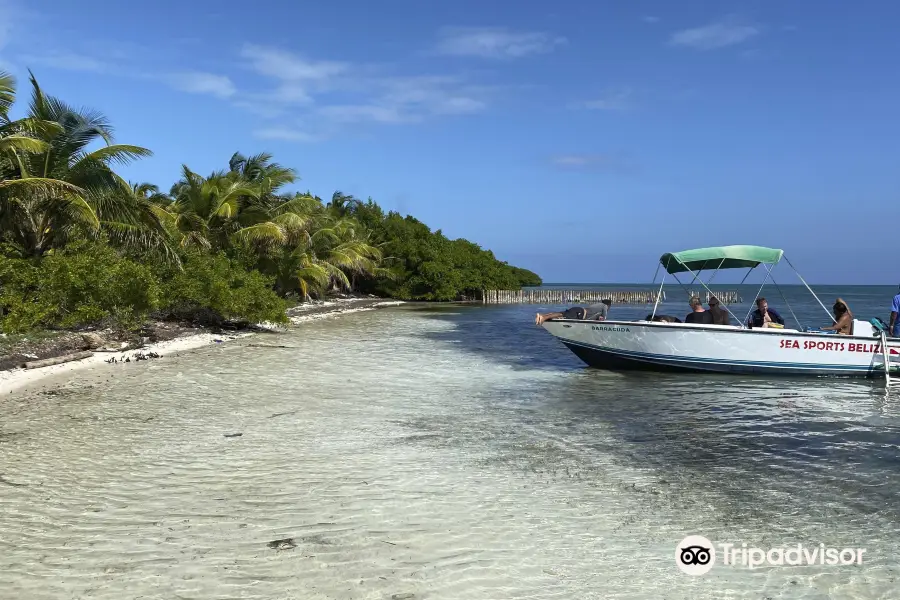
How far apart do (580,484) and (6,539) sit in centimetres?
461

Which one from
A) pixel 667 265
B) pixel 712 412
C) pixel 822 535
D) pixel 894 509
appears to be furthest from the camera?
pixel 667 265

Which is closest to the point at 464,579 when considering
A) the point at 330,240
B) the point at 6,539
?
the point at 6,539

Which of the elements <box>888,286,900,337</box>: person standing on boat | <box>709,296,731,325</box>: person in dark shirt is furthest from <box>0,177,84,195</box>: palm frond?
<box>888,286,900,337</box>: person standing on boat

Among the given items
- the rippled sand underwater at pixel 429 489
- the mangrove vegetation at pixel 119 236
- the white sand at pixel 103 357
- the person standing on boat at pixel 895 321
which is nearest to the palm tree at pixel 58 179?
the mangrove vegetation at pixel 119 236

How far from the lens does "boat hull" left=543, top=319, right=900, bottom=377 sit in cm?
1283

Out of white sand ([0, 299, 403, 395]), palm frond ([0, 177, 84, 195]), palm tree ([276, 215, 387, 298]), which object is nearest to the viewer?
white sand ([0, 299, 403, 395])

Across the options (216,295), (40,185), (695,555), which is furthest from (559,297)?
(695,555)

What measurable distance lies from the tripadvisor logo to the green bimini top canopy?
393 inches

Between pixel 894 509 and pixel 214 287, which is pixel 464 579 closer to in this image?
pixel 894 509

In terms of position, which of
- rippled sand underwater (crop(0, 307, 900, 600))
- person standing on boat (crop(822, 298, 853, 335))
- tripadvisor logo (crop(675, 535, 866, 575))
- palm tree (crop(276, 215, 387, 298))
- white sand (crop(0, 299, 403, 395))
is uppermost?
palm tree (crop(276, 215, 387, 298))

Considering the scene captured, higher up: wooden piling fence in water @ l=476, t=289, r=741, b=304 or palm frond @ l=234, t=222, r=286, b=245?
palm frond @ l=234, t=222, r=286, b=245

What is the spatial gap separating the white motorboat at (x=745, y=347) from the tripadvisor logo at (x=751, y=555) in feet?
28.0

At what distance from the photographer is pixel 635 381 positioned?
1277 cm

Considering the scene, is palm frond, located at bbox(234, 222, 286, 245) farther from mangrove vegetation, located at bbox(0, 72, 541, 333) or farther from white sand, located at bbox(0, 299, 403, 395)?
white sand, located at bbox(0, 299, 403, 395)
